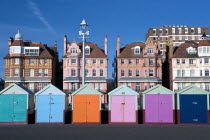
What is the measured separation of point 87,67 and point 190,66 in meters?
19.8

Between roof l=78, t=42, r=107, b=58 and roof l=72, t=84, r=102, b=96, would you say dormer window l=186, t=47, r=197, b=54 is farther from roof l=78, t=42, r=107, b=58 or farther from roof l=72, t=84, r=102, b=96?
roof l=72, t=84, r=102, b=96

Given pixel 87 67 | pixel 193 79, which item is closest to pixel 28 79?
pixel 87 67

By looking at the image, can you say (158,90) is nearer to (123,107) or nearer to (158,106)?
(158,106)

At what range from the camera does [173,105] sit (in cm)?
3347

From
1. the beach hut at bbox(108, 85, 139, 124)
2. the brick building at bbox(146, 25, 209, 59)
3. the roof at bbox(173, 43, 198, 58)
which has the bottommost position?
the beach hut at bbox(108, 85, 139, 124)

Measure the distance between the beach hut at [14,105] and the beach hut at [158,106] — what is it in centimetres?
1161

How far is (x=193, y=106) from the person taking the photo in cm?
3316

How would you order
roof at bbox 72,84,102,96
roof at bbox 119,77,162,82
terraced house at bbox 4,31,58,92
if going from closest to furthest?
roof at bbox 72,84,102,96, roof at bbox 119,77,162,82, terraced house at bbox 4,31,58,92

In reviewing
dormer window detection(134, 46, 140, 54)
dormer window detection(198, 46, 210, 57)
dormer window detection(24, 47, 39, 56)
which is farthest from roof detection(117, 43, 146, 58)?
dormer window detection(24, 47, 39, 56)

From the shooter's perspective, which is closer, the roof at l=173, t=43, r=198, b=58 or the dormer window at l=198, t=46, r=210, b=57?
the dormer window at l=198, t=46, r=210, b=57

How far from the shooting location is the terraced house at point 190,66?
6425 centimetres

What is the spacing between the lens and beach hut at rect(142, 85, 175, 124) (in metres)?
33.3

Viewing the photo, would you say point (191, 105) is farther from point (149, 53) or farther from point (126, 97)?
point (149, 53)

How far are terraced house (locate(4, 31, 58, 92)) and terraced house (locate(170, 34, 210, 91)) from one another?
78.1 feet
